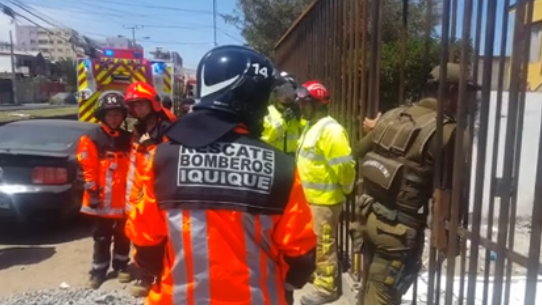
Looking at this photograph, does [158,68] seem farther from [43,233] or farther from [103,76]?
[43,233]

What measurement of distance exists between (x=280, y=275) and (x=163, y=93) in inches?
453

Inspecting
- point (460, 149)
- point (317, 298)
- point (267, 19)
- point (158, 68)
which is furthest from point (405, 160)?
point (267, 19)

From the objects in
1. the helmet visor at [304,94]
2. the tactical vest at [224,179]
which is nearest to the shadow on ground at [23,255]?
the helmet visor at [304,94]

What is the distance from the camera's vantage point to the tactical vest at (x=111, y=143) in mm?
5407

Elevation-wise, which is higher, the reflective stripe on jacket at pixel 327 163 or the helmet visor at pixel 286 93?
the helmet visor at pixel 286 93

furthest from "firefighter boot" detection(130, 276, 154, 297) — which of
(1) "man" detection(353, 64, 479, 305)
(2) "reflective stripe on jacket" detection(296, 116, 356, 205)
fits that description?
(1) "man" detection(353, 64, 479, 305)

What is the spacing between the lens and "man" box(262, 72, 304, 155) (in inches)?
256

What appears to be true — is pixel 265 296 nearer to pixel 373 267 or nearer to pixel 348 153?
pixel 373 267

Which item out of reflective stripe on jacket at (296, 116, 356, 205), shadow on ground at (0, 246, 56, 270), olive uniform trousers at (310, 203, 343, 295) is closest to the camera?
reflective stripe on jacket at (296, 116, 356, 205)

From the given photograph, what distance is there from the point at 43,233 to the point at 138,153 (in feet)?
10.7

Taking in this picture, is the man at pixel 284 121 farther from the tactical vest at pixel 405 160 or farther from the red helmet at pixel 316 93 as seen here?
the tactical vest at pixel 405 160

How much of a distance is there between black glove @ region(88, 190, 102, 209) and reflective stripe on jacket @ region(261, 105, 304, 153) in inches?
81.6

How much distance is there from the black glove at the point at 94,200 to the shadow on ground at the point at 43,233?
6.82 ft

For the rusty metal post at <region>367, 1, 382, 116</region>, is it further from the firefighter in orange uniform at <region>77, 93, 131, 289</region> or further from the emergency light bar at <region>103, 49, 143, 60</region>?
the emergency light bar at <region>103, 49, 143, 60</region>
